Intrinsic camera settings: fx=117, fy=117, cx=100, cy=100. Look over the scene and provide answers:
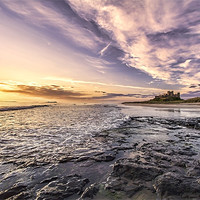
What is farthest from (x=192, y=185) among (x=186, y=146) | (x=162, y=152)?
(x=186, y=146)

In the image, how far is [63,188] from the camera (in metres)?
2.71

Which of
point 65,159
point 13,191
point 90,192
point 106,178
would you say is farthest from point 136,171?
point 13,191

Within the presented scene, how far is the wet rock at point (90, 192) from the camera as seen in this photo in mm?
2463

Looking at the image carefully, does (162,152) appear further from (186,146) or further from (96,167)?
(96,167)

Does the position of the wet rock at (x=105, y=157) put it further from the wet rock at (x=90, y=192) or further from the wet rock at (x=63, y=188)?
the wet rock at (x=90, y=192)

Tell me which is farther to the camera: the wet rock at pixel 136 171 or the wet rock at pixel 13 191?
the wet rock at pixel 136 171

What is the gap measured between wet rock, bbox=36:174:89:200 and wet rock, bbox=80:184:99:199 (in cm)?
15

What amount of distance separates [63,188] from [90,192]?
0.66 meters

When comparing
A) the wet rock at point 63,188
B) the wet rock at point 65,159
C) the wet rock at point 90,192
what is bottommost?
the wet rock at point 65,159

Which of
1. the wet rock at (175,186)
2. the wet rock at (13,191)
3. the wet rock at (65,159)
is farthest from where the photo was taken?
the wet rock at (65,159)

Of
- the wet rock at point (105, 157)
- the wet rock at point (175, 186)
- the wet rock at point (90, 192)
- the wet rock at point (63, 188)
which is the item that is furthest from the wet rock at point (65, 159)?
the wet rock at point (175, 186)

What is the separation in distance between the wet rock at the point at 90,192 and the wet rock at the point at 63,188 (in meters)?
0.15

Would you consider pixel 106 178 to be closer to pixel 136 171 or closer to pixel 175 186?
pixel 136 171

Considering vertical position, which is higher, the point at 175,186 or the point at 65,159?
the point at 175,186
